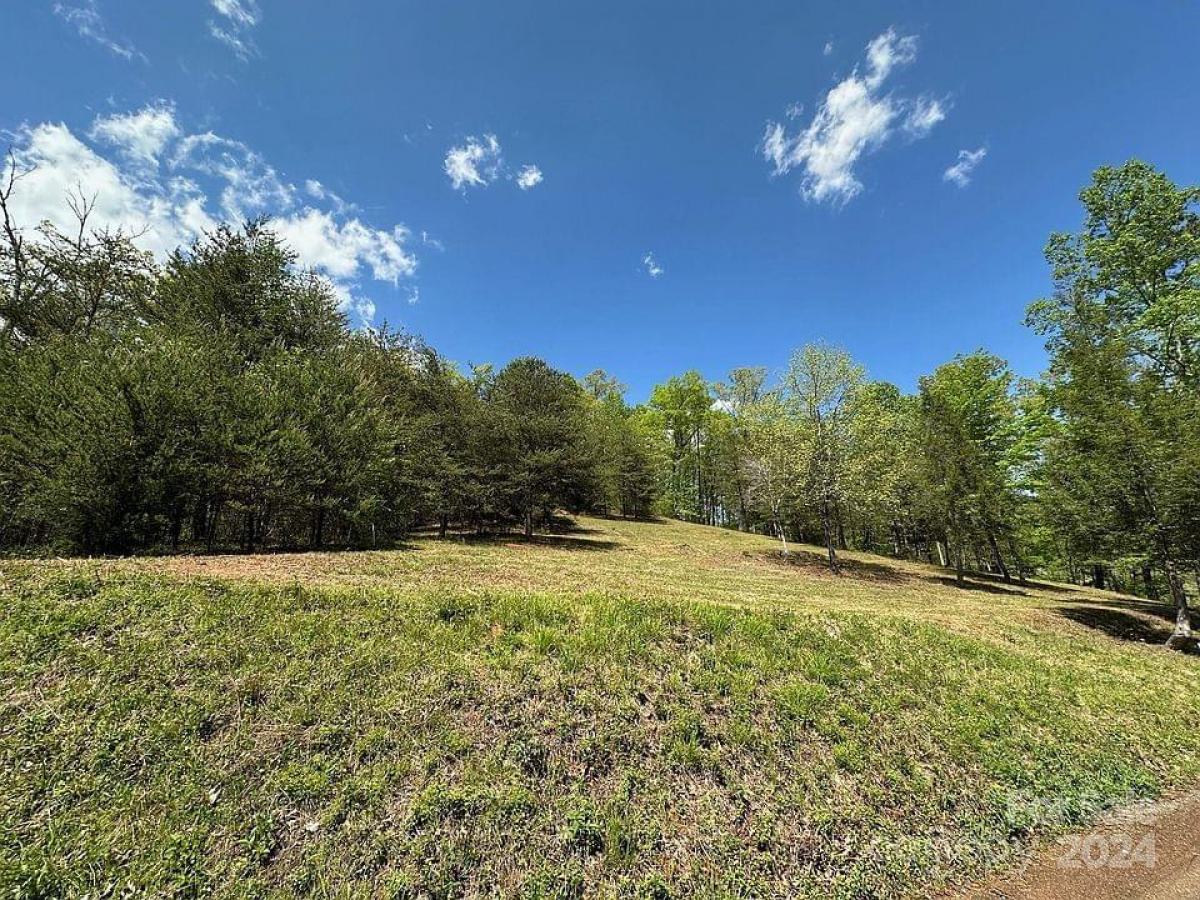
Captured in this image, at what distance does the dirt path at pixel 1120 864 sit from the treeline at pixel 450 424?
920cm

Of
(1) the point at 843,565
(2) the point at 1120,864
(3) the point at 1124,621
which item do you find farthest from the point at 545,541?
(3) the point at 1124,621

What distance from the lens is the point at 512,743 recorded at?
426cm

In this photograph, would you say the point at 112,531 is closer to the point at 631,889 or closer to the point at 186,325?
the point at 186,325

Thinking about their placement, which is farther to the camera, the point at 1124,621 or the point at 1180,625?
the point at 1124,621

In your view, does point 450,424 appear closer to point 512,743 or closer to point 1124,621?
point 512,743

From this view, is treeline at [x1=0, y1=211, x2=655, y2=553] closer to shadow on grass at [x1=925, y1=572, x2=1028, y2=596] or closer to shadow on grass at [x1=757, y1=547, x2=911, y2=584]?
shadow on grass at [x1=757, y1=547, x2=911, y2=584]

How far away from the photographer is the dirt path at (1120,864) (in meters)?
3.69

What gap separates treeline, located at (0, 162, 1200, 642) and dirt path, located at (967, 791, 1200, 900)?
9.20 metres

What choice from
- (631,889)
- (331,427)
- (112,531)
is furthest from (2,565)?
(631,889)

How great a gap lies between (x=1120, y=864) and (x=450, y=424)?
20217 millimetres

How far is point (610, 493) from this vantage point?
32.2m

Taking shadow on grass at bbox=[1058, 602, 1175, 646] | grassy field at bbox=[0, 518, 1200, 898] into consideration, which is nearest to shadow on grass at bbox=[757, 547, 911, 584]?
shadow on grass at bbox=[1058, 602, 1175, 646]

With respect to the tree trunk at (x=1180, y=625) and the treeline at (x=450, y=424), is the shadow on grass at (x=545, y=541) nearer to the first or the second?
the treeline at (x=450, y=424)

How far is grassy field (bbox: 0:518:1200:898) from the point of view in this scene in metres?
3.30
